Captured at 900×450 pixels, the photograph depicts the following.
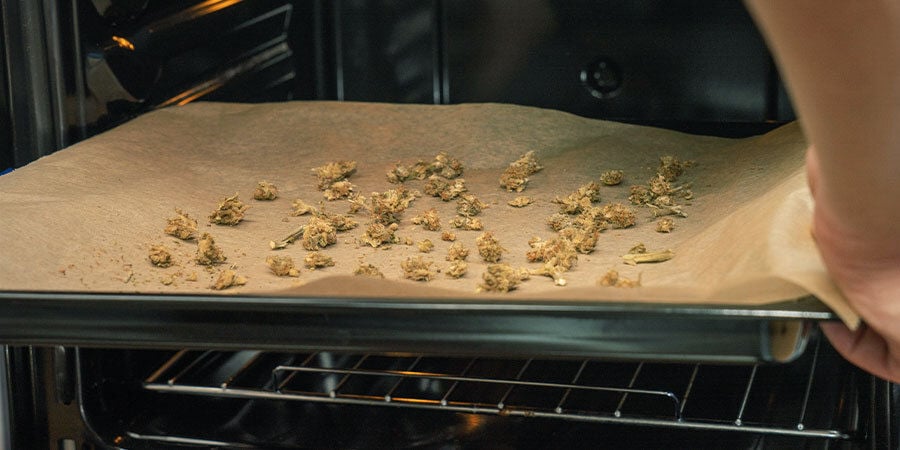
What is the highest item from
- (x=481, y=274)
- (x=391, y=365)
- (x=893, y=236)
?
(x=893, y=236)

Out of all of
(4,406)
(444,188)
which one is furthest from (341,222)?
(4,406)

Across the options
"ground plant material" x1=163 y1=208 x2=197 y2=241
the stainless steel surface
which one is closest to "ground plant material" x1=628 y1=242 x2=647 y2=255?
"ground plant material" x1=163 y1=208 x2=197 y2=241

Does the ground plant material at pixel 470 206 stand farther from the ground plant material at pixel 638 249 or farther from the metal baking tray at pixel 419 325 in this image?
the metal baking tray at pixel 419 325

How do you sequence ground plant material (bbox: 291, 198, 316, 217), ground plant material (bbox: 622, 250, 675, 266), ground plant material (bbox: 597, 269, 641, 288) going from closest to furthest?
1. ground plant material (bbox: 597, 269, 641, 288)
2. ground plant material (bbox: 622, 250, 675, 266)
3. ground plant material (bbox: 291, 198, 316, 217)

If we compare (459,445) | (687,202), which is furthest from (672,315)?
(687,202)

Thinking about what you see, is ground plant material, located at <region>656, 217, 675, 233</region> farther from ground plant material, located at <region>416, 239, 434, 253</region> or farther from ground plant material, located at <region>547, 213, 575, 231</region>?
ground plant material, located at <region>416, 239, 434, 253</region>

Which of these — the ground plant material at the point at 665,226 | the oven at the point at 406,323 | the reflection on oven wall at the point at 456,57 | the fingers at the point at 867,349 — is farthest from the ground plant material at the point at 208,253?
the fingers at the point at 867,349

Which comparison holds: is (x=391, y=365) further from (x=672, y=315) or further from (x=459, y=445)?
(x=672, y=315)
